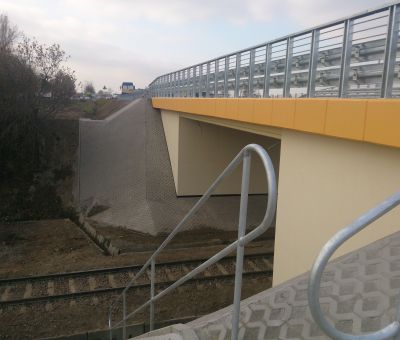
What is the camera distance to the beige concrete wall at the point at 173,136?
55.8 feet

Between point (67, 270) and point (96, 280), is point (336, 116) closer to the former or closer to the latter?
point (96, 280)

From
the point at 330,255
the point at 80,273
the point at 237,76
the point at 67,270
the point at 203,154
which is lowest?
the point at 67,270

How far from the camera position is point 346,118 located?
15.3 ft

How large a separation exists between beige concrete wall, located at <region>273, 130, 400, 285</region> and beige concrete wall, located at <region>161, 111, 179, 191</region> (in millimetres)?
10897

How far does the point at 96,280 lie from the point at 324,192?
7358mm

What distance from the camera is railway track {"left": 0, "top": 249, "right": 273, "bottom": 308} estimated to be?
959 cm

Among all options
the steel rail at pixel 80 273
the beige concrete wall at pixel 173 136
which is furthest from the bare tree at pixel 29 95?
the steel rail at pixel 80 273

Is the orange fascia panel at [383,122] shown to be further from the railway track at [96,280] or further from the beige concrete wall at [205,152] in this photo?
the beige concrete wall at [205,152]

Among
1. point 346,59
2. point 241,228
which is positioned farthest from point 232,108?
point 241,228

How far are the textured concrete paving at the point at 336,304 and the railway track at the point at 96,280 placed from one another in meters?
7.21

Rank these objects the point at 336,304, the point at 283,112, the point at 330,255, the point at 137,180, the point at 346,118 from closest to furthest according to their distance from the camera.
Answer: the point at 330,255 → the point at 336,304 → the point at 346,118 → the point at 283,112 → the point at 137,180

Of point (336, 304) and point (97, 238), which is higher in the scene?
point (336, 304)

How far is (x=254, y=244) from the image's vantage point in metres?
13.8

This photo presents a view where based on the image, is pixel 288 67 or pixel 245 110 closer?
pixel 288 67
